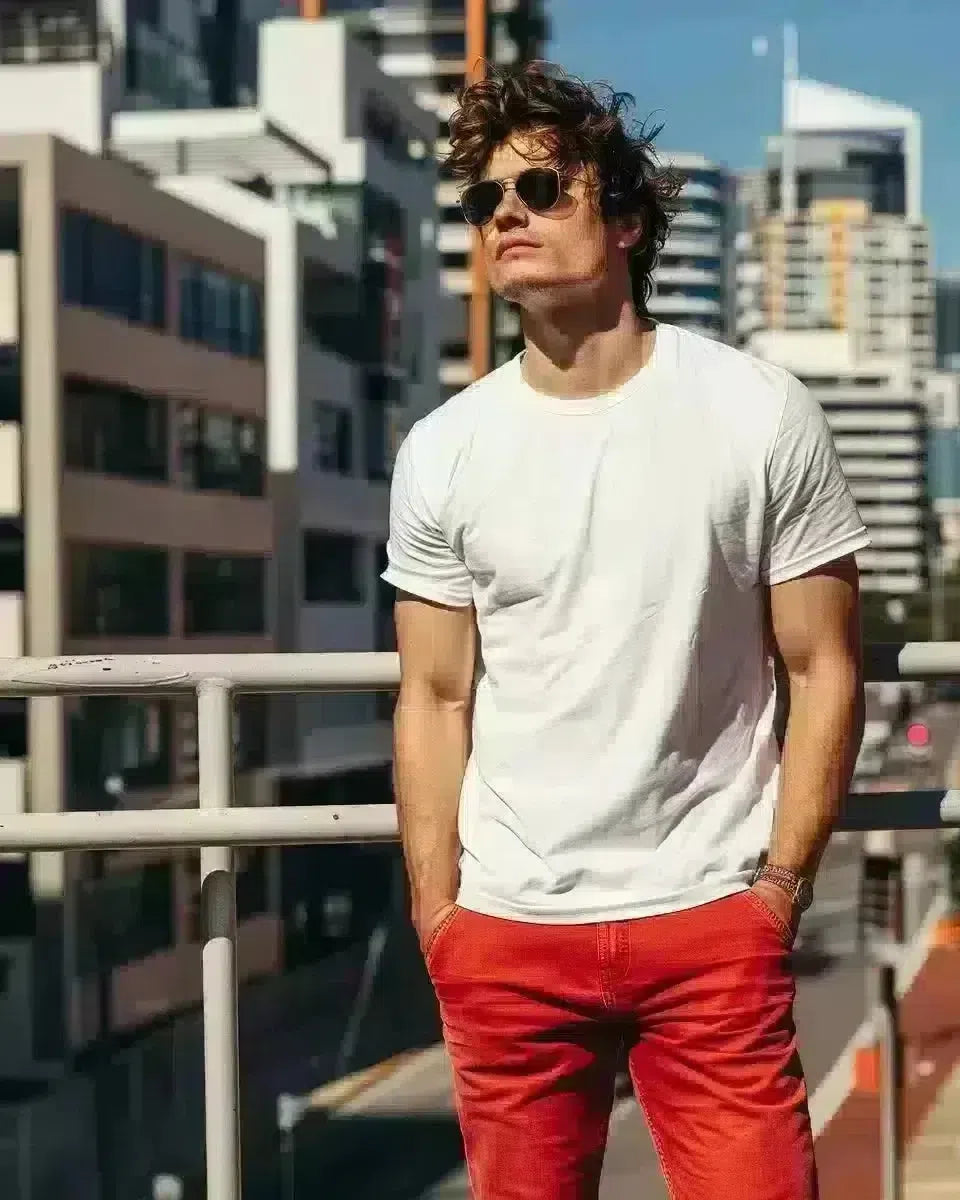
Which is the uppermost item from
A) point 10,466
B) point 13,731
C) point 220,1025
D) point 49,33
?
point 49,33

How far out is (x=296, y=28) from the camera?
40.0m

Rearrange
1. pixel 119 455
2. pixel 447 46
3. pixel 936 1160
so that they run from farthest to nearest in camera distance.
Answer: pixel 447 46, pixel 119 455, pixel 936 1160

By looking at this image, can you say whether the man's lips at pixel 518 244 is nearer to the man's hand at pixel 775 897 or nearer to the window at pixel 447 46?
the man's hand at pixel 775 897

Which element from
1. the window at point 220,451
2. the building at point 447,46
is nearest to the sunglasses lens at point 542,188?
the window at point 220,451

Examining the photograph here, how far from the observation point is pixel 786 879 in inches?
52.1

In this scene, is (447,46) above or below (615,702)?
above

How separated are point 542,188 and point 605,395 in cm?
16

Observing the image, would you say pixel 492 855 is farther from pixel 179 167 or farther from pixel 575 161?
pixel 179 167

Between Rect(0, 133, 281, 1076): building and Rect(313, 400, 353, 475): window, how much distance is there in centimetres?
128

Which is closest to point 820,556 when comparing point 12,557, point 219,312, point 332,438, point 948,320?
point 12,557

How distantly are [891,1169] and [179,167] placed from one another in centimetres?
3496

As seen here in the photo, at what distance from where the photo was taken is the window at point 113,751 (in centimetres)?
2942

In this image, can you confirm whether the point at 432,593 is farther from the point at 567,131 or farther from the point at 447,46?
the point at 447,46

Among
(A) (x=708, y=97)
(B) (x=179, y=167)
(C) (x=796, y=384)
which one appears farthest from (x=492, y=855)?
(A) (x=708, y=97)
